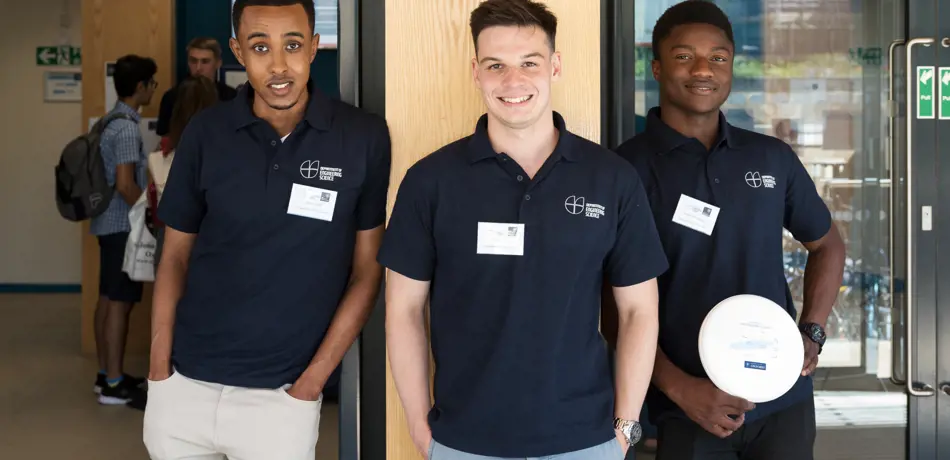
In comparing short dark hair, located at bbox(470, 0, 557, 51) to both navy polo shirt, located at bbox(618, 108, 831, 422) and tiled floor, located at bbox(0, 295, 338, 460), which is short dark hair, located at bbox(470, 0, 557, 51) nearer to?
navy polo shirt, located at bbox(618, 108, 831, 422)

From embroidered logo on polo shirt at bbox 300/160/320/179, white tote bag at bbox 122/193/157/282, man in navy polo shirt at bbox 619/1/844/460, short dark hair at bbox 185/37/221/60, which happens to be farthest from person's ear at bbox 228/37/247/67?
short dark hair at bbox 185/37/221/60

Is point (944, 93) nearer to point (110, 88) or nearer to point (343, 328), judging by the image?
point (343, 328)

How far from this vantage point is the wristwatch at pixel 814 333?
2.20 meters

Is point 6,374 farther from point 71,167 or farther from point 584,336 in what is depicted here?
point 584,336

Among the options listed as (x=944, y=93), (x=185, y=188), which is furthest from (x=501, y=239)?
(x=944, y=93)

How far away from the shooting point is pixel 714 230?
2100mm

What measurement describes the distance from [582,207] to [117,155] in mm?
3842

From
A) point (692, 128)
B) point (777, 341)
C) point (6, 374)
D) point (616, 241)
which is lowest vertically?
point (6, 374)

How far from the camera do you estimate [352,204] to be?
6.75 ft

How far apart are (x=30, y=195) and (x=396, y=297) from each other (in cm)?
908

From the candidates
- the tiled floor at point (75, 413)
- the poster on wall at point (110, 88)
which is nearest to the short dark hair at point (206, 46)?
the poster on wall at point (110, 88)

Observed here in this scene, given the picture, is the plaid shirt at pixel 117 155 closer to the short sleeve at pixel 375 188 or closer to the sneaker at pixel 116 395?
the sneaker at pixel 116 395

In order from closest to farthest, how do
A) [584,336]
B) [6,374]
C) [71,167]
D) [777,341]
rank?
[584,336] → [777,341] → [71,167] → [6,374]

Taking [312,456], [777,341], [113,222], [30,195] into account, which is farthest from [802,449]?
[30,195]
